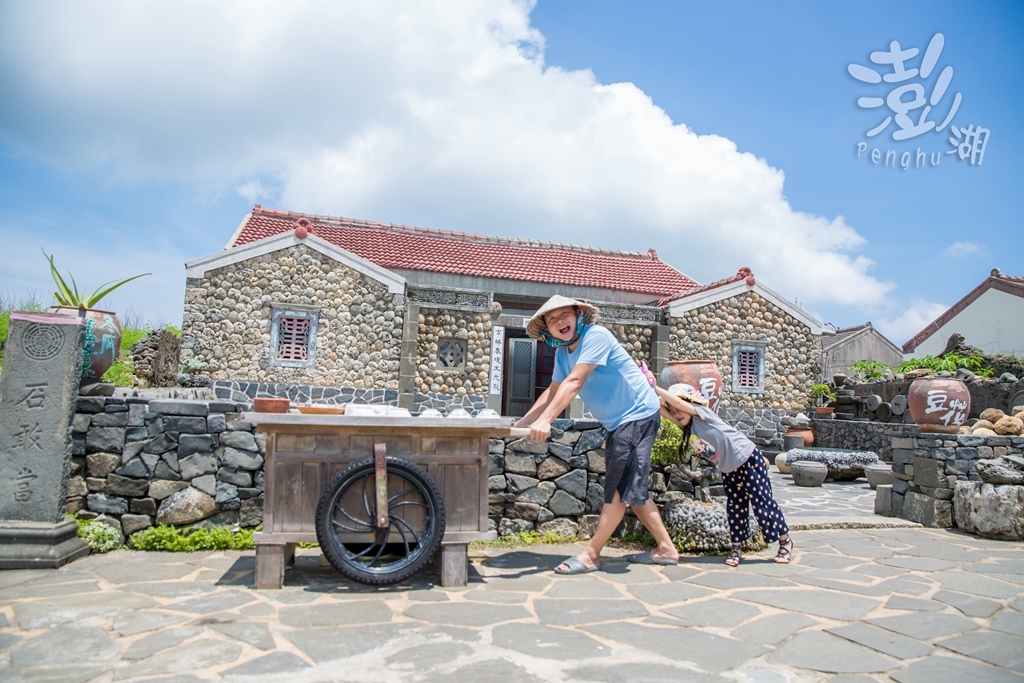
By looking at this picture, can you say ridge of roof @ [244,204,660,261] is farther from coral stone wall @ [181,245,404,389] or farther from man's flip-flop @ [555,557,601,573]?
man's flip-flop @ [555,557,601,573]

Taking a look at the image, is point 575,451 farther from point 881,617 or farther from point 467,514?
point 881,617

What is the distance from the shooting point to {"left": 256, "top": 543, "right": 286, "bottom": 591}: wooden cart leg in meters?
3.91

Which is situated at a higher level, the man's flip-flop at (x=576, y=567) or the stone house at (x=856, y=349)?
the stone house at (x=856, y=349)

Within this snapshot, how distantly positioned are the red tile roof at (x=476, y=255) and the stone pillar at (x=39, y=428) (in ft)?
36.8

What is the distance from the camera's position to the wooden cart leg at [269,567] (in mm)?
3914

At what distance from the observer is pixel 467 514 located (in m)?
4.20

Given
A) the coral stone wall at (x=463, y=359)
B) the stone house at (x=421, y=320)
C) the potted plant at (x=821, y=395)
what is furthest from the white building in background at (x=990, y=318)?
the coral stone wall at (x=463, y=359)

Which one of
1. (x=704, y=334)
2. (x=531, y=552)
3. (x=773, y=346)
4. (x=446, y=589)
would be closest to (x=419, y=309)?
(x=704, y=334)

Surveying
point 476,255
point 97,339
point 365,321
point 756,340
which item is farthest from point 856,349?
point 97,339

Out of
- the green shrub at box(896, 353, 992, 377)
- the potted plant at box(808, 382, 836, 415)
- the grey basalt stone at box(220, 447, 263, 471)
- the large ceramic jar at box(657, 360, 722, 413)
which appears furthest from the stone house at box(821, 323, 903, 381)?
the grey basalt stone at box(220, 447, 263, 471)

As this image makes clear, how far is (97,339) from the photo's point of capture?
5.08 meters

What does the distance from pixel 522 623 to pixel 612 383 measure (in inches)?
70.9

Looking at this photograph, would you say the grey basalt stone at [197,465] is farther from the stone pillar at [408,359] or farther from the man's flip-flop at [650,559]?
the stone pillar at [408,359]

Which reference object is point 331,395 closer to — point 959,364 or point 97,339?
point 97,339
